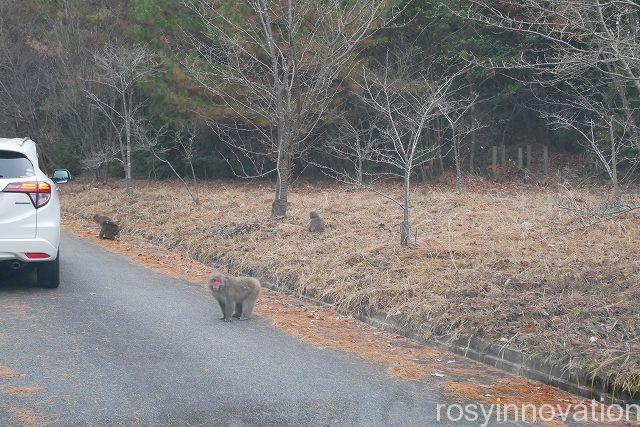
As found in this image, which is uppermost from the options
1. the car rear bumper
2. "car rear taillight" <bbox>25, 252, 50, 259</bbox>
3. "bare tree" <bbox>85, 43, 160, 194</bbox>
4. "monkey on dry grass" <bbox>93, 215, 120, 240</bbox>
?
"bare tree" <bbox>85, 43, 160, 194</bbox>

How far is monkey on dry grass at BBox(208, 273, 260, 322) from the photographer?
951cm

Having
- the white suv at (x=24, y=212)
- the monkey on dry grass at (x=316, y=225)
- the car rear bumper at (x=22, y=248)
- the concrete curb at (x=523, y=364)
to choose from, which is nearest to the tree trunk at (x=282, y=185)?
the monkey on dry grass at (x=316, y=225)

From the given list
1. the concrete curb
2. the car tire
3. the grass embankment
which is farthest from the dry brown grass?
the car tire

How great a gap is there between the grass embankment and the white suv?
3.56m

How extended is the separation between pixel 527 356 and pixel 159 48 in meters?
25.5

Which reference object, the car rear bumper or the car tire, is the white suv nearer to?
the car rear bumper

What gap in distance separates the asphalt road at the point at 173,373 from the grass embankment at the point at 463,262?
1.51 metres

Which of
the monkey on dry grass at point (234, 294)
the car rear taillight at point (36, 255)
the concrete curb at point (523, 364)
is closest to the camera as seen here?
the concrete curb at point (523, 364)

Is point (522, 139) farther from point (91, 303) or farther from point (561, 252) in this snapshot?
point (91, 303)

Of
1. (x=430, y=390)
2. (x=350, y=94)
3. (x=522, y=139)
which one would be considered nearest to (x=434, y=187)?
(x=350, y=94)

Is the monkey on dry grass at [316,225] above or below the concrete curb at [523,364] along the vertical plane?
above

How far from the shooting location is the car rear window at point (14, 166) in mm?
10375

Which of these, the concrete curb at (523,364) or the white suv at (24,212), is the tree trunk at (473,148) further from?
the white suv at (24,212)

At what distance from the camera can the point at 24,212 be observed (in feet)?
33.8
